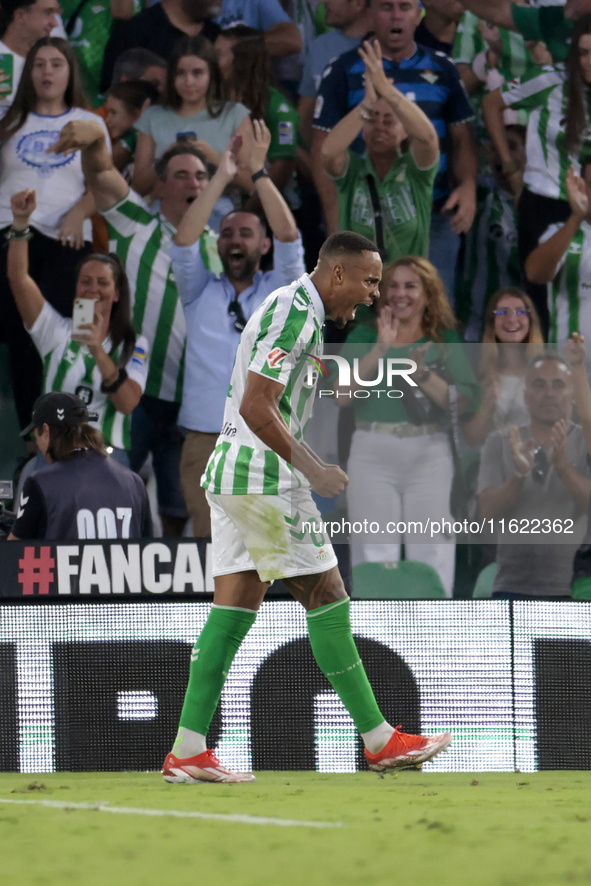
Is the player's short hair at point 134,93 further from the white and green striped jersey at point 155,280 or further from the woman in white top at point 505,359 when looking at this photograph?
the woman in white top at point 505,359

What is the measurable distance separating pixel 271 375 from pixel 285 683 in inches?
59.5

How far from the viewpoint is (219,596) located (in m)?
3.23

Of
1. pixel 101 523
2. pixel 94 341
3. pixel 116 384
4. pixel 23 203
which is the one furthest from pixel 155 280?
pixel 101 523

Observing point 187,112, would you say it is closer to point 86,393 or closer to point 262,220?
point 262,220

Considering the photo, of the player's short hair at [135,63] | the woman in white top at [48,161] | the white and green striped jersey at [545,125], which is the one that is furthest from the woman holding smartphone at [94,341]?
the white and green striped jersey at [545,125]

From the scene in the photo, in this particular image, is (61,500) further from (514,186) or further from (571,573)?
(514,186)

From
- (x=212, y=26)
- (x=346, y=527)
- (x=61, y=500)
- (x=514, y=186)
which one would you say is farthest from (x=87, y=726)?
(x=212, y=26)

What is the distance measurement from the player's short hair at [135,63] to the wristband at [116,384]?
176 centimetres

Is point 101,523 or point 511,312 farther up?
point 511,312

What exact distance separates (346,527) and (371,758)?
2.04 meters

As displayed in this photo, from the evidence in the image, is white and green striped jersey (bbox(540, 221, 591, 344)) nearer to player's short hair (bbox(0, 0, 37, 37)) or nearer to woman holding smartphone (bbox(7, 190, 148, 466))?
woman holding smartphone (bbox(7, 190, 148, 466))

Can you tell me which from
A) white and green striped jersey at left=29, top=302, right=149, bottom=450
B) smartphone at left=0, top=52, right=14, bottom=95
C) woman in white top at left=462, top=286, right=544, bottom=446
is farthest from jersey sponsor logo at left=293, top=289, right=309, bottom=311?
smartphone at left=0, top=52, right=14, bottom=95

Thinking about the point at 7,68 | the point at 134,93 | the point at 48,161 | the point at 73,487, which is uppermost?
the point at 7,68

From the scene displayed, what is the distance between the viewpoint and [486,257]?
5.77m
